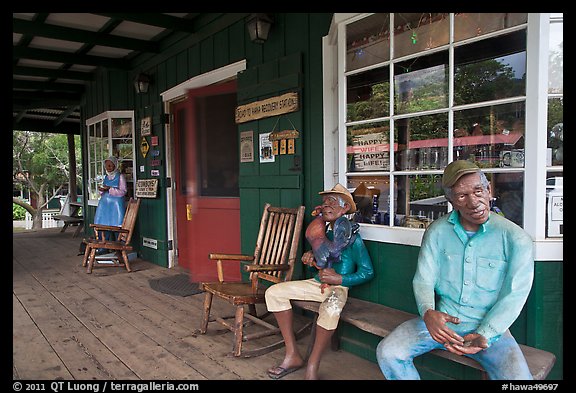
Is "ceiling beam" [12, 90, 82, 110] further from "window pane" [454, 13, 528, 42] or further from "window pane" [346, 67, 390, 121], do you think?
"window pane" [454, 13, 528, 42]

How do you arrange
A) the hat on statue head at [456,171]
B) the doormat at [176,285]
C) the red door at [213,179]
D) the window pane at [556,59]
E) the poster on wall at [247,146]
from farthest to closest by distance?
the red door at [213,179]
the doormat at [176,285]
the poster on wall at [247,146]
the window pane at [556,59]
the hat on statue head at [456,171]

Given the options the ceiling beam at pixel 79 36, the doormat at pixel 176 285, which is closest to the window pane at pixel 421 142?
the doormat at pixel 176 285

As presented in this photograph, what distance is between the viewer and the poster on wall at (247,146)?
11.9 ft

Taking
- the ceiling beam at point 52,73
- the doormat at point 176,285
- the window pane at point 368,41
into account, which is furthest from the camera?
the ceiling beam at point 52,73

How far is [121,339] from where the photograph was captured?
280 centimetres

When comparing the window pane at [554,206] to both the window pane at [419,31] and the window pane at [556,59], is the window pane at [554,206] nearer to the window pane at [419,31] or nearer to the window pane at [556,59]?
the window pane at [556,59]

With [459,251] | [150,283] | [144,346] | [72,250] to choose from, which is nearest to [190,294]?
[150,283]

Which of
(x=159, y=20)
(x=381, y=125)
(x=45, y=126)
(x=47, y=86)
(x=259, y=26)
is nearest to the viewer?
(x=381, y=125)

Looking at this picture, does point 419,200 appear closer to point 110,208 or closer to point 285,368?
point 285,368

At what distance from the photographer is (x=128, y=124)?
5.68 meters

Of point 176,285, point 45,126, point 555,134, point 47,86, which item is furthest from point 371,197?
point 45,126

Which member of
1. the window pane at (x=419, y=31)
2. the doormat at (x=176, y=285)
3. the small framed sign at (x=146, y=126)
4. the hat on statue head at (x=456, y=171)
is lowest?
the doormat at (x=176, y=285)

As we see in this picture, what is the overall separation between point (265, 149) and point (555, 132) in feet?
7.19

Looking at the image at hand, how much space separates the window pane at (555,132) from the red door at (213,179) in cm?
275
